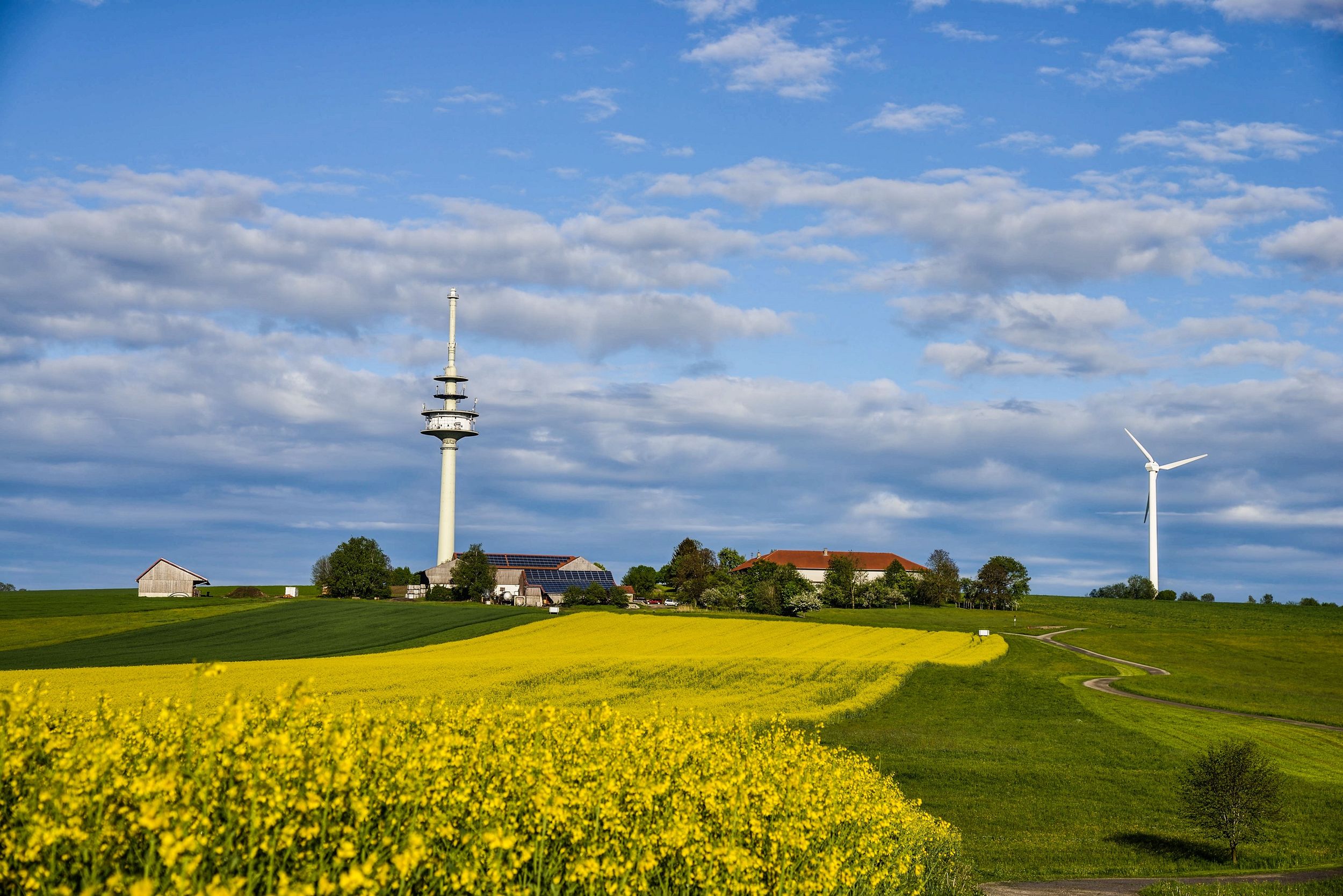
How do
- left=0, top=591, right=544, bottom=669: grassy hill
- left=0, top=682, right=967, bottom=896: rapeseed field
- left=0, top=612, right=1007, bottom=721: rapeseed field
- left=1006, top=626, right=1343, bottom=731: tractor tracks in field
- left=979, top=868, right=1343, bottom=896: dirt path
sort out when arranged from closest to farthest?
left=0, top=682, right=967, bottom=896: rapeseed field
left=979, top=868, right=1343, bottom=896: dirt path
left=0, top=612, right=1007, bottom=721: rapeseed field
left=1006, top=626, right=1343, bottom=731: tractor tracks in field
left=0, top=591, right=544, bottom=669: grassy hill

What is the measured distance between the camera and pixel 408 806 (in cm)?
1042

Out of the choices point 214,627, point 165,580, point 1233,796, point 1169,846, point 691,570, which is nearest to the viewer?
point 1233,796

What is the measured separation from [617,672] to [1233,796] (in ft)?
110

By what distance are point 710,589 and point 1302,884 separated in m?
119

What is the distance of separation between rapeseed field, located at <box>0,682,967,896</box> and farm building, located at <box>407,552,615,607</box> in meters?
127

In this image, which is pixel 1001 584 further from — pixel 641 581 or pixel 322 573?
pixel 322 573

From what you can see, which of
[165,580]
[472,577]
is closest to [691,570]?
[472,577]

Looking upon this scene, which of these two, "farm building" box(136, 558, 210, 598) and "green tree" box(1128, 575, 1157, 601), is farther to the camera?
"green tree" box(1128, 575, 1157, 601)

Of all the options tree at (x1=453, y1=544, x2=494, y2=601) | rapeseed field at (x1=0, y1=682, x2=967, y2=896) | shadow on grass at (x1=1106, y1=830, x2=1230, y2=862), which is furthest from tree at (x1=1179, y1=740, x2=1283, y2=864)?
tree at (x1=453, y1=544, x2=494, y2=601)

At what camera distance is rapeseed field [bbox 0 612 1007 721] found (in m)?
43.6

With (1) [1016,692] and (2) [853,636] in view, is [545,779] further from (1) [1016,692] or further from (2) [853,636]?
(2) [853,636]

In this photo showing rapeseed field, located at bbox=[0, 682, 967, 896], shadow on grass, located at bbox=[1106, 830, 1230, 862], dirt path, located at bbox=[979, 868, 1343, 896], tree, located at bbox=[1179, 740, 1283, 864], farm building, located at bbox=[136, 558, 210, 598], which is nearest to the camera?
rapeseed field, located at bbox=[0, 682, 967, 896]

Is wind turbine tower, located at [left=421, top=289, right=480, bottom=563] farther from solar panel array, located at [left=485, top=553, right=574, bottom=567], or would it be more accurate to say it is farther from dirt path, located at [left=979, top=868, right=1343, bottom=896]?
dirt path, located at [left=979, top=868, right=1343, bottom=896]

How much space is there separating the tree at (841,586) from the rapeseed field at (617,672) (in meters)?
50.6
